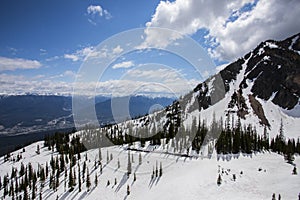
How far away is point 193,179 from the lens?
7306 centimetres

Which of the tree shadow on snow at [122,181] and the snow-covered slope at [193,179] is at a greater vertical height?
the snow-covered slope at [193,179]

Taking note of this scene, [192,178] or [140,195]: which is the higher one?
[192,178]

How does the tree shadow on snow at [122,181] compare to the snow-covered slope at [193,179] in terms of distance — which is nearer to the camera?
the snow-covered slope at [193,179]

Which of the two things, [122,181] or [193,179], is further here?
[122,181]

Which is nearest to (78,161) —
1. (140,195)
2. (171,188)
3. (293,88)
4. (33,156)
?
(140,195)

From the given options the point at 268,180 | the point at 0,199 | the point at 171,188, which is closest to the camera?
the point at 268,180

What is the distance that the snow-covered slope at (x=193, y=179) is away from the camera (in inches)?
2377

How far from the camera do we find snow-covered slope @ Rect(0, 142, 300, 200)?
6038 centimetres

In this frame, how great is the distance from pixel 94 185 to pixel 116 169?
40.1 ft

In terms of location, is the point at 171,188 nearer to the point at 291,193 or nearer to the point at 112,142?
the point at 291,193

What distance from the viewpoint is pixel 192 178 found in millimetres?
74062

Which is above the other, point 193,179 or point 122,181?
point 193,179

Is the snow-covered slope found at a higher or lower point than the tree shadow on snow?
higher

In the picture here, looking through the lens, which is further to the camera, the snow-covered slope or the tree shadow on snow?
the tree shadow on snow
